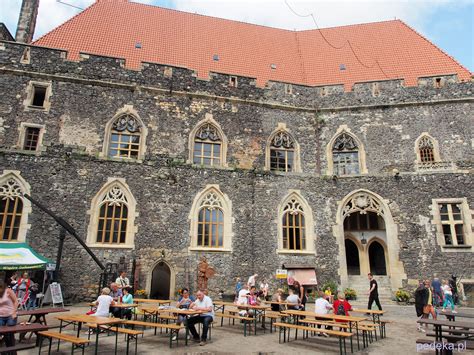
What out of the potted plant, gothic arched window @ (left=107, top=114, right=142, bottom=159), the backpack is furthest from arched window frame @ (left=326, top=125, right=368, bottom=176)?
gothic arched window @ (left=107, top=114, right=142, bottom=159)

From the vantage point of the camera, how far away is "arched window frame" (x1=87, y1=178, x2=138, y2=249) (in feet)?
42.2

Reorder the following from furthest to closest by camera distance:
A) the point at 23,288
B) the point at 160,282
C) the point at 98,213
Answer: the point at 160,282 → the point at 98,213 → the point at 23,288

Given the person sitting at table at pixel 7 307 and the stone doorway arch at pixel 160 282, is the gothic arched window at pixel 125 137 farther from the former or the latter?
the person sitting at table at pixel 7 307

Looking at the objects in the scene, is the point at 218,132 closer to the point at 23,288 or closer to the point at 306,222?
the point at 306,222

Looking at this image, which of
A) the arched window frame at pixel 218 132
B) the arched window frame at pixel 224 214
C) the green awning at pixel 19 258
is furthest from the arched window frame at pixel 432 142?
the green awning at pixel 19 258

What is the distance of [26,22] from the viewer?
18.2 meters

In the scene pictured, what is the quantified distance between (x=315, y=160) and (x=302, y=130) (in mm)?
1610

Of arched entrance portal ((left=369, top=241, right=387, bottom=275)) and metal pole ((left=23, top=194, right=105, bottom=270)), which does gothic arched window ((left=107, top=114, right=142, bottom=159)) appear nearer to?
metal pole ((left=23, top=194, right=105, bottom=270))

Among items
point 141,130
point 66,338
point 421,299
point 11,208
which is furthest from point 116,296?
point 421,299

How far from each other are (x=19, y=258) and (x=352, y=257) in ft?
50.2

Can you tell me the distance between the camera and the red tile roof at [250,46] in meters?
18.5

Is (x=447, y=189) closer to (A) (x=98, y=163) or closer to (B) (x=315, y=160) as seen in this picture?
(B) (x=315, y=160)

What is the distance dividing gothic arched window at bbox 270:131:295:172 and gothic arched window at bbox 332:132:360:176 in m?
2.05

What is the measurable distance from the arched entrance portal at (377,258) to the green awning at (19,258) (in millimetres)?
15411
